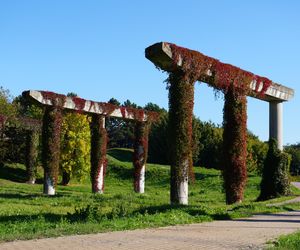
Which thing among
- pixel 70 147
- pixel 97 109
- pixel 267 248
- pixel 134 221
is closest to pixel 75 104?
pixel 97 109

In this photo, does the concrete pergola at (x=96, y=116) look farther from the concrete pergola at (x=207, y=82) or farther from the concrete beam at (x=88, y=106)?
the concrete pergola at (x=207, y=82)

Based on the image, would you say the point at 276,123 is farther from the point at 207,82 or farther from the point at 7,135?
the point at 7,135

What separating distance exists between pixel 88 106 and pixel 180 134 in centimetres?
1319

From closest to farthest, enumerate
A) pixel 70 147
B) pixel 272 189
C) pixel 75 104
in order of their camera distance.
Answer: pixel 272 189, pixel 75 104, pixel 70 147

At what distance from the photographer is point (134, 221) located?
11766mm

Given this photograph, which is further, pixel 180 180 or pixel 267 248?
pixel 180 180

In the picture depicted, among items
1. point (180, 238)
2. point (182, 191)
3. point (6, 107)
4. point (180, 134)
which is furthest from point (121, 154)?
point (180, 238)

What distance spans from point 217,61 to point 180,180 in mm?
5265

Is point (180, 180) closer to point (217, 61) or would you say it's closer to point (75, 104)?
point (217, 61)

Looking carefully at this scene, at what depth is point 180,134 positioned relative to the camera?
18.0 m

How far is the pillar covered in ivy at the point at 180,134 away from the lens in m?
17.9

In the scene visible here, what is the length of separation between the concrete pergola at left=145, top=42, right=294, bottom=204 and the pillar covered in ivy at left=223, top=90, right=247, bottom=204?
1.19 meters

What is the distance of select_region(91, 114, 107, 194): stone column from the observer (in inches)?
1241

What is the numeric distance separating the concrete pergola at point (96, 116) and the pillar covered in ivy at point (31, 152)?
1133 centimetres
